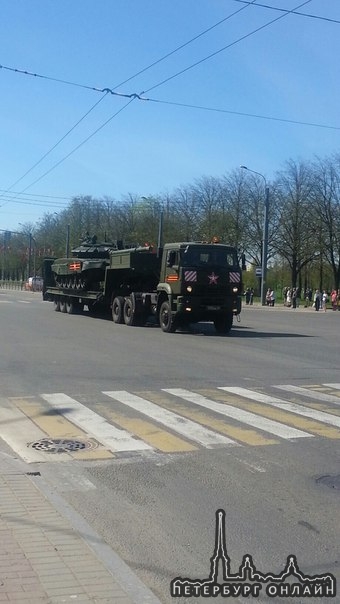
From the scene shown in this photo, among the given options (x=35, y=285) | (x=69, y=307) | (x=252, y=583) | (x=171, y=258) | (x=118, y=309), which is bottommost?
(x=252, y=583)

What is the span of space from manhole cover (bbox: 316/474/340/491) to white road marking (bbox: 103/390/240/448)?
1426mm

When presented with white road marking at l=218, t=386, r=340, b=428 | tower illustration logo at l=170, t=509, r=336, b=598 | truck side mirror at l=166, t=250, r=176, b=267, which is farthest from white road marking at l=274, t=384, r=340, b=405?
truck side mirror at l=166, t=250, r=176, b=267

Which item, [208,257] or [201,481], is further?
[208,257]

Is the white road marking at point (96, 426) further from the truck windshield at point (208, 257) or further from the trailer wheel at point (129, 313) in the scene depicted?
the trailer wheel at point (129, 313)

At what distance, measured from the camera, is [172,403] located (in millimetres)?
10344

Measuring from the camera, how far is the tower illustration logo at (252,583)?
419cm

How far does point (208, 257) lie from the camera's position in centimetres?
2377

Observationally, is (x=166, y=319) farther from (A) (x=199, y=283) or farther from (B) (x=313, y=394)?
(B) (x=313, y=394)

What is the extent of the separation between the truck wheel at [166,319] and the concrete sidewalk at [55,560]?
59.3ft

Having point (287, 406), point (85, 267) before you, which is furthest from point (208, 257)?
point (287, 406)

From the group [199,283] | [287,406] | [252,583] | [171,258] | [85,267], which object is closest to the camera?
[252,583]

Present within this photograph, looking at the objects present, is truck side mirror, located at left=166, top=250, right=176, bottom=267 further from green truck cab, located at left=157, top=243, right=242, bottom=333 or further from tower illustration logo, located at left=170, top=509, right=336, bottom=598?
tower illustration logo, located at left=170, top=509, right=336, bottom=598

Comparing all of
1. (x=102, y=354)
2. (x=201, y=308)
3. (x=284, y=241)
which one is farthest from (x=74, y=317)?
(x=284, y=241)

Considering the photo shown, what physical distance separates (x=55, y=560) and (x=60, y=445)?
344cm
